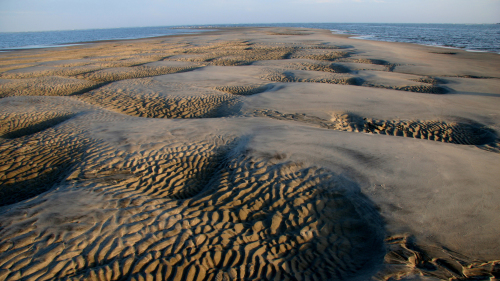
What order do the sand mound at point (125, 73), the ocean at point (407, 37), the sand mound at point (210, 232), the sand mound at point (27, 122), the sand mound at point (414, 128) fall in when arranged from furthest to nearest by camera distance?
the ocean at point (407, 37) → the sand mound at point (125, 73) → the sand mound at point (27, 122) → the sand mound at point (414, 128) → the sand mound at point (210, 232)

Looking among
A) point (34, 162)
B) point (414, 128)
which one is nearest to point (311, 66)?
point (414, 128)

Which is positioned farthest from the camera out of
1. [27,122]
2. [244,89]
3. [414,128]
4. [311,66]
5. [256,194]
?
[311,66]

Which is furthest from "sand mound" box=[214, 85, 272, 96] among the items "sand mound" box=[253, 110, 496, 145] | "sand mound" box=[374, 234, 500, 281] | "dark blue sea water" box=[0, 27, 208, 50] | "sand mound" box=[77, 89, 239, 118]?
"dark blue sea water" box=[0, 27, 208, 50]

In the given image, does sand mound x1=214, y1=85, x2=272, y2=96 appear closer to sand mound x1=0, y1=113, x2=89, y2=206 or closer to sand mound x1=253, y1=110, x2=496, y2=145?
sand mound x1=253, y1=110, x2=496, y2=145

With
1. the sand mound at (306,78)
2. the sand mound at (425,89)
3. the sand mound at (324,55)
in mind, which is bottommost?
the sand mound at (425,89)

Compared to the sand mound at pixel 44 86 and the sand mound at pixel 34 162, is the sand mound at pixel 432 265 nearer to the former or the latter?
the sand mound at pixel 34 162

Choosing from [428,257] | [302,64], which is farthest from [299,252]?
[302,64]

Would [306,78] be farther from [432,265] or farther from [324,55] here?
[432,265]

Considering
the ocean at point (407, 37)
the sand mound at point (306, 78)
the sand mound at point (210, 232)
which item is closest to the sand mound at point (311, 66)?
the sand mound at point (306, 78)

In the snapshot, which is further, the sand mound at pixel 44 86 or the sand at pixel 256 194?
the sand mound at pixel 44 86

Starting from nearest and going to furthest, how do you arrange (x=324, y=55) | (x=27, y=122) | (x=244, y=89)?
(x=27, y=122)
(x=244, y=89)
(x=324, y=55)
